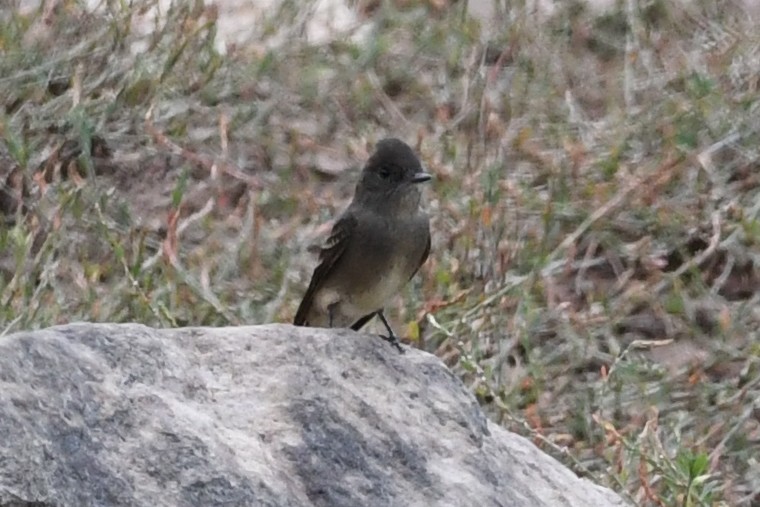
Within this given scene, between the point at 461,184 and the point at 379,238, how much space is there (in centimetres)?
187

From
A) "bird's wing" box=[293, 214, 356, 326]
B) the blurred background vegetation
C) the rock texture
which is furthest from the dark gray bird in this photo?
the rock texture

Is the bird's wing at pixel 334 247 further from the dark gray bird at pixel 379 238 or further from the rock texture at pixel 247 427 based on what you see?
the rock texture at pixel 247 427

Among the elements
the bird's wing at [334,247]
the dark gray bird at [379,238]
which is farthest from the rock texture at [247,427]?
the bird's wing at [334,247]

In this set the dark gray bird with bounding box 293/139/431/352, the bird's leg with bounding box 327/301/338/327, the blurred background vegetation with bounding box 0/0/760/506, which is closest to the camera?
the dark gray bird with bounding box 293/139/431/352

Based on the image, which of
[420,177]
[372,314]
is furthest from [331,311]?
[420,177]

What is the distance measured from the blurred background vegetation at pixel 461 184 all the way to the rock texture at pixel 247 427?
102 centimetres

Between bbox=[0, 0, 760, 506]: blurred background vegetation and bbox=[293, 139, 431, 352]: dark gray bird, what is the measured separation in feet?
0.89

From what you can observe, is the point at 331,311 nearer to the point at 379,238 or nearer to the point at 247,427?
the point at 379,238

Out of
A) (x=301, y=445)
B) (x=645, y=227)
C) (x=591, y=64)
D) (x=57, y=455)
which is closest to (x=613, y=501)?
(x=301, y=445)

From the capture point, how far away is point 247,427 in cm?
341

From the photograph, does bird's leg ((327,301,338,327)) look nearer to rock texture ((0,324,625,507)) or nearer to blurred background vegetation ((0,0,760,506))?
blurred background vegetation ((0,0,760,506))

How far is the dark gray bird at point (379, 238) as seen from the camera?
4.84 m

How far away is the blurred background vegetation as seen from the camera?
5824mm

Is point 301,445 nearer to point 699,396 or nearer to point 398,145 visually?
A: point 398,145
